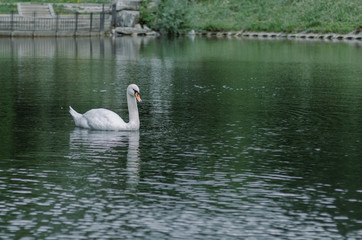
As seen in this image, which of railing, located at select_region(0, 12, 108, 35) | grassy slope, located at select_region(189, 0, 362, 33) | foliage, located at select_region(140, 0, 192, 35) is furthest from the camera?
foliage, located at select_region(140, 0, 192, 35)

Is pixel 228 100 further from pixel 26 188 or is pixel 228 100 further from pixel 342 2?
pixel 342 2

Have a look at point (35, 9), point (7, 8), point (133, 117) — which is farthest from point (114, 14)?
point (133, 117)

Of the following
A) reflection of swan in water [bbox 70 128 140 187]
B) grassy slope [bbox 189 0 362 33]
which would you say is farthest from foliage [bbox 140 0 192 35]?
reflection of swan in water [bbox 70 128 140 187]

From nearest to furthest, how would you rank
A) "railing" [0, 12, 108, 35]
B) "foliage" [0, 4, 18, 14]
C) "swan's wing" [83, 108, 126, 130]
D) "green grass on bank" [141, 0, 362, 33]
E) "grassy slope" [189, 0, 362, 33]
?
"swan's wing" [83, 108, 126, 130], "railing" [0, 12, 108, 35], "foliage" [0, 4, 18, 14], "grassy slope" [189, 0, 362, 33], "green grass on bank" [141, 0, 362, 33]

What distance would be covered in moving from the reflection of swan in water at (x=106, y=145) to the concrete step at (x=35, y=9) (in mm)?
60192

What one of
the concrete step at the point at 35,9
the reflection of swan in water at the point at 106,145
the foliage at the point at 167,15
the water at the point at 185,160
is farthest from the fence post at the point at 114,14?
the reflection of swan in water at the point at 106,145

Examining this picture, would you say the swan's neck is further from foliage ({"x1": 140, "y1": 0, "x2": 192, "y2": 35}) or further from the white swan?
foliage ({"x1": 140, "y1": 0, "x2": 192, "y2": 35})

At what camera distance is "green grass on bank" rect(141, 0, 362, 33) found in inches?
3388

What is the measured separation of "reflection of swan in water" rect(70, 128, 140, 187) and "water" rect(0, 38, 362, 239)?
3 centimetres

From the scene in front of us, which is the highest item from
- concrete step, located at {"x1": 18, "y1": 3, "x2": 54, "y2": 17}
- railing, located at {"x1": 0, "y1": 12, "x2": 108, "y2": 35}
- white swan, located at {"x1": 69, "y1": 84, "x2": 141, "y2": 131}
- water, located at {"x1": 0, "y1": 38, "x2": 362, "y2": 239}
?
concrete step, located at {"x1": 18, "y1": 3, "x2": 54, "y2": 17}

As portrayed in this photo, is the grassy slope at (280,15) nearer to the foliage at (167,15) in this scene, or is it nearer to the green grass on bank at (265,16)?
the green grass on bank at (265,16)

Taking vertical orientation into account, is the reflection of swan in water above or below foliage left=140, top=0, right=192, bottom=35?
below

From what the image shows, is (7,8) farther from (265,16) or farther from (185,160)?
(185,160)

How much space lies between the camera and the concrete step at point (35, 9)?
3191 inches
